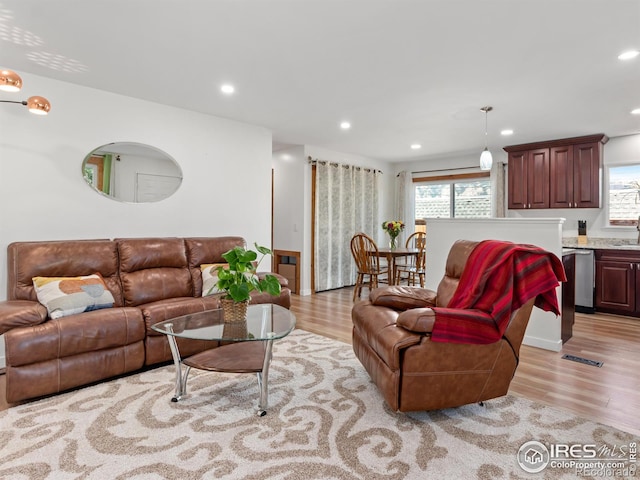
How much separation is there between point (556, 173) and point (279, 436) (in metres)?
5.27

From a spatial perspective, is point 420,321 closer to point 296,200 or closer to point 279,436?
point 279,436

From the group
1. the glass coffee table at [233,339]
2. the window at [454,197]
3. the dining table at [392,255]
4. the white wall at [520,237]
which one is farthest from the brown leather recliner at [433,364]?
the window at [454,197]

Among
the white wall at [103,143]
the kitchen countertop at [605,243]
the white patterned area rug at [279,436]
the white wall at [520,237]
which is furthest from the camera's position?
the kitchen countertop at [605,243]

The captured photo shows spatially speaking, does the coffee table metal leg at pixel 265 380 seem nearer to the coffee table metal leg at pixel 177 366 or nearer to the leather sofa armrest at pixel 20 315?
the coffee table metal leg at pixel 177 366

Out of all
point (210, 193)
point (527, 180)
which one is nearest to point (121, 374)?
point (210, 193)

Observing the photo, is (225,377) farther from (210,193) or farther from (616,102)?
(616,102)

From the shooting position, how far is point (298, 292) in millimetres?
5973

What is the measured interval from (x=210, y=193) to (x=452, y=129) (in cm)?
322

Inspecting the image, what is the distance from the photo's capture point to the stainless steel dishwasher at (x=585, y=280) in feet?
15.8

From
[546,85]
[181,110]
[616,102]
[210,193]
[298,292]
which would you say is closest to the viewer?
[546,85]

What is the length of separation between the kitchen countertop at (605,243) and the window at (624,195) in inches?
10.0

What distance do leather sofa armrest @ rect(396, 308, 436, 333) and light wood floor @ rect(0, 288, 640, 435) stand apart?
109 centimetres

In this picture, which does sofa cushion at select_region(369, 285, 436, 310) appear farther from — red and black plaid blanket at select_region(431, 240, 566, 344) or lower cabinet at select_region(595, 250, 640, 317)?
lower cabinet at select_region(595, 250, 640, 317)

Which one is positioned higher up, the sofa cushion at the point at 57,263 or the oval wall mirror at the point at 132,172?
the oval wall mirror at the point at 132,172
